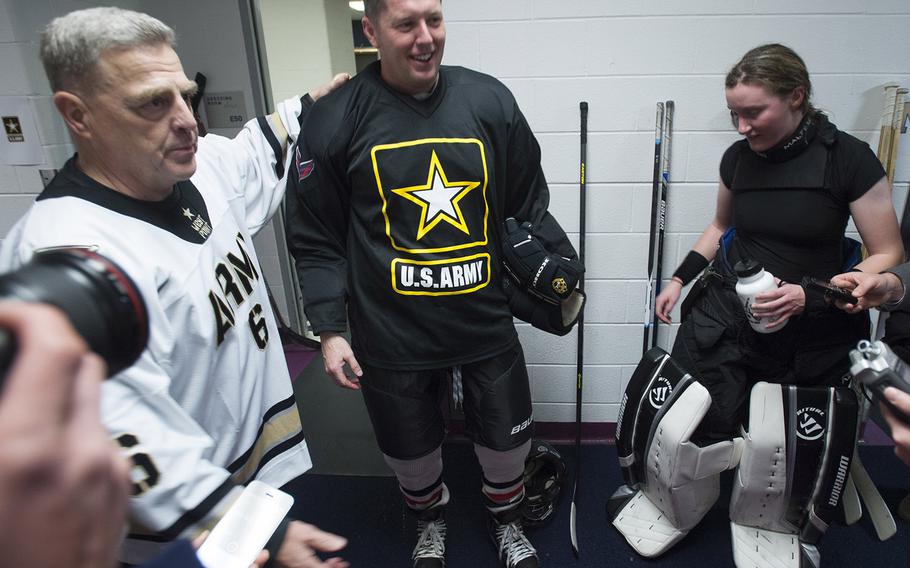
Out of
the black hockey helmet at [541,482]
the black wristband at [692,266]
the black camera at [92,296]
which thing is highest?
the black camera at [92,296]

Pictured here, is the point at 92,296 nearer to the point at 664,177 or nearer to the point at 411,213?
the point at 411,213

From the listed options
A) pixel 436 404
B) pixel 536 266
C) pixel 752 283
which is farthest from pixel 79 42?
pixel 752 283

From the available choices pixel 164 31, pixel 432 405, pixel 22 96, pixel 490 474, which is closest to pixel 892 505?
pixel 490 474

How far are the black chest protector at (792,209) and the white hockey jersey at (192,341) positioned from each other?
1.39 meters

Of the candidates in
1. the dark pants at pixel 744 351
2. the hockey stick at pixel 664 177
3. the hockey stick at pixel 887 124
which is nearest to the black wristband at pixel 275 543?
the dark pants at pixel 744 351

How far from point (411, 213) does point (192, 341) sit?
0.61 metres

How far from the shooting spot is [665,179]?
6.07 ft

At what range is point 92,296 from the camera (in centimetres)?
46

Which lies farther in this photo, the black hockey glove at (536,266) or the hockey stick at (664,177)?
the hockey stick at (664,177)

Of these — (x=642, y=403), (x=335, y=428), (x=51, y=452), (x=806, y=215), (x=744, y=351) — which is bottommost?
(x=335, y=428)

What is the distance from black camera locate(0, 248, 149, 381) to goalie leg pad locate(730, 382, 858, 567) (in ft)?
5.32

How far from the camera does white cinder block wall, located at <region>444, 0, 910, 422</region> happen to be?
1729 mm

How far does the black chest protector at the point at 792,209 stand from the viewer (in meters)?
1.38

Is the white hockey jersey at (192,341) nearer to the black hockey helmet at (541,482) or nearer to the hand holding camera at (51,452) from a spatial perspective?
the hand holding camera at (51,452)
